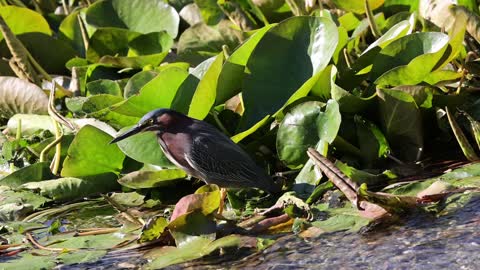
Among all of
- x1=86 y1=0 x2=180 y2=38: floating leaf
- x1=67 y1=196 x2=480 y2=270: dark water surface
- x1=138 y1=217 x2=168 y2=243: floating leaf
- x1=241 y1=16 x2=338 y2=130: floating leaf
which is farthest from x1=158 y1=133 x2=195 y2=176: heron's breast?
x1=86 y1=0 x2=180 y2=38: floating leaf

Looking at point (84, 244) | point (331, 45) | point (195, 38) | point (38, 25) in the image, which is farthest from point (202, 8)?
point (84, 244)

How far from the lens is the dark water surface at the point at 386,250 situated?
332 centimetres

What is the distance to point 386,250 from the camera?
3473 mm

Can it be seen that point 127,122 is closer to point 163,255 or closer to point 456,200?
point 163,255

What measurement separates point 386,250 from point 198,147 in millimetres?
1432

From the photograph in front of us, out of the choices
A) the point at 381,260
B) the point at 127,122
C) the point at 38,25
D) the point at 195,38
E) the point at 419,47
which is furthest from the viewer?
the point at 38,25

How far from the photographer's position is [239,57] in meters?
4.66

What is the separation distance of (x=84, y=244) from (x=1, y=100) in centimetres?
201

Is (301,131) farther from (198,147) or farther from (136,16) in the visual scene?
(136,16)

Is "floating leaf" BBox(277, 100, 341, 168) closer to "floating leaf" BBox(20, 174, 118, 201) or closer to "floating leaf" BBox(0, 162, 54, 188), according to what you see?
"floating leaf" BBox(20, 174, 118, 201)

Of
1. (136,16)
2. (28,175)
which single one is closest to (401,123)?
(28,175)

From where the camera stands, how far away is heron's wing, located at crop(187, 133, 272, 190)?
4445 millimetres

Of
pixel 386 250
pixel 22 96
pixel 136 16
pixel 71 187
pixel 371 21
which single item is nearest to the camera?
pixel 386 250

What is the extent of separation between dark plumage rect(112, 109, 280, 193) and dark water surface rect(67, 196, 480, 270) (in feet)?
2.52
